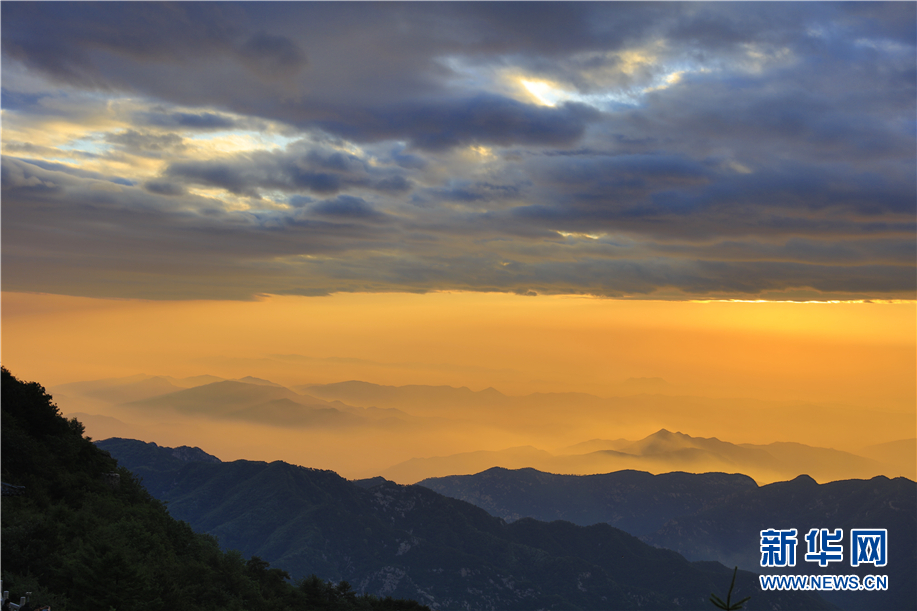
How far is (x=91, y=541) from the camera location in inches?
2186

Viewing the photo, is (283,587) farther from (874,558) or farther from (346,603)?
(874,558)

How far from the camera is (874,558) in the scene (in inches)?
3460

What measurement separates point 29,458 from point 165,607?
27.7 meters

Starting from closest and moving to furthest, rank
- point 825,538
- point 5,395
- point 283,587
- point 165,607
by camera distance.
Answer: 1. point 165,607
2. point 5,395
3. point 825,538
4. point 283,587

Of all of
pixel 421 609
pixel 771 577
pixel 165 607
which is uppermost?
pixel 771 577

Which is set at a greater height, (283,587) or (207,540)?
(207,540)

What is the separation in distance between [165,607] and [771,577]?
76784mm

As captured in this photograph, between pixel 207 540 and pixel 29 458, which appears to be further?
pixel 207 540

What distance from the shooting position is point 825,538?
93000 millimetres

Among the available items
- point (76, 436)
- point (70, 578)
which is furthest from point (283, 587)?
point (70, 578)

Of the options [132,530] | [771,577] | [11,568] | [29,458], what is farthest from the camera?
[771,577]

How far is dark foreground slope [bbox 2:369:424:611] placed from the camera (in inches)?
1935

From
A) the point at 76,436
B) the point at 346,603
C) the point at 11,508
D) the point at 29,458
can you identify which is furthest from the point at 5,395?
the point at 346,603

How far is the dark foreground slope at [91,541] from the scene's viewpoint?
4916 cm
